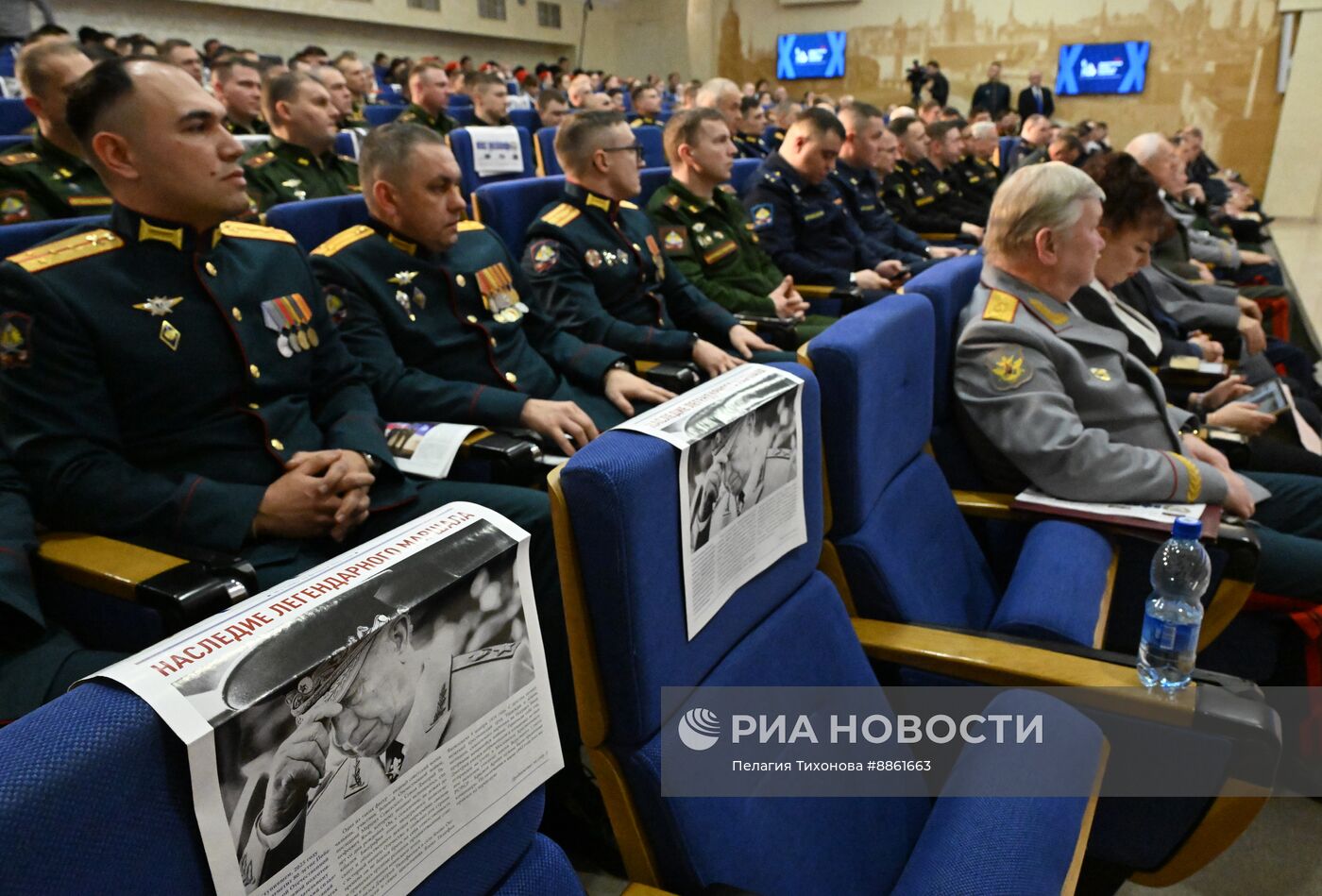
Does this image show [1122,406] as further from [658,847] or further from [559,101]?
[559,101]

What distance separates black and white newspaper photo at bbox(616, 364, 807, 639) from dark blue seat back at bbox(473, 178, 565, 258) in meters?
1.77

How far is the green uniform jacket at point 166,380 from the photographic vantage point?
1.35m

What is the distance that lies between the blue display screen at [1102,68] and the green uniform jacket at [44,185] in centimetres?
1256

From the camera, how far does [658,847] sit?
2.73ft

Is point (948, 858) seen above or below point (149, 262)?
below

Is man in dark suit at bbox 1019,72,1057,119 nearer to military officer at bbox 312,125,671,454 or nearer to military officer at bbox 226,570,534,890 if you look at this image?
military officer at bbox 312,125,671,454

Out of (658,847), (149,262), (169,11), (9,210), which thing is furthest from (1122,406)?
(169,11)

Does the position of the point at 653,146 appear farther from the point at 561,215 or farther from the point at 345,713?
the point at 345,713

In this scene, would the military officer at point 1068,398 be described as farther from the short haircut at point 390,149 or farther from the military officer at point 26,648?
the military officer at point 26,648

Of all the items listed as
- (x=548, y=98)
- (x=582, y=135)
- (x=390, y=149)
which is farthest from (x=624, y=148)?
(x=548, y=98)

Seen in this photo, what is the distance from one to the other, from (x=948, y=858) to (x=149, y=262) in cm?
153

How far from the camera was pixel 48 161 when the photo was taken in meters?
2.71

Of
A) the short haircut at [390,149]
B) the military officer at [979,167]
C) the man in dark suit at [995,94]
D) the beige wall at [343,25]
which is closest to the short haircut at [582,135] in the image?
the short haircut at [390,149]

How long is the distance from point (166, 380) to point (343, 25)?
38.2 ft
